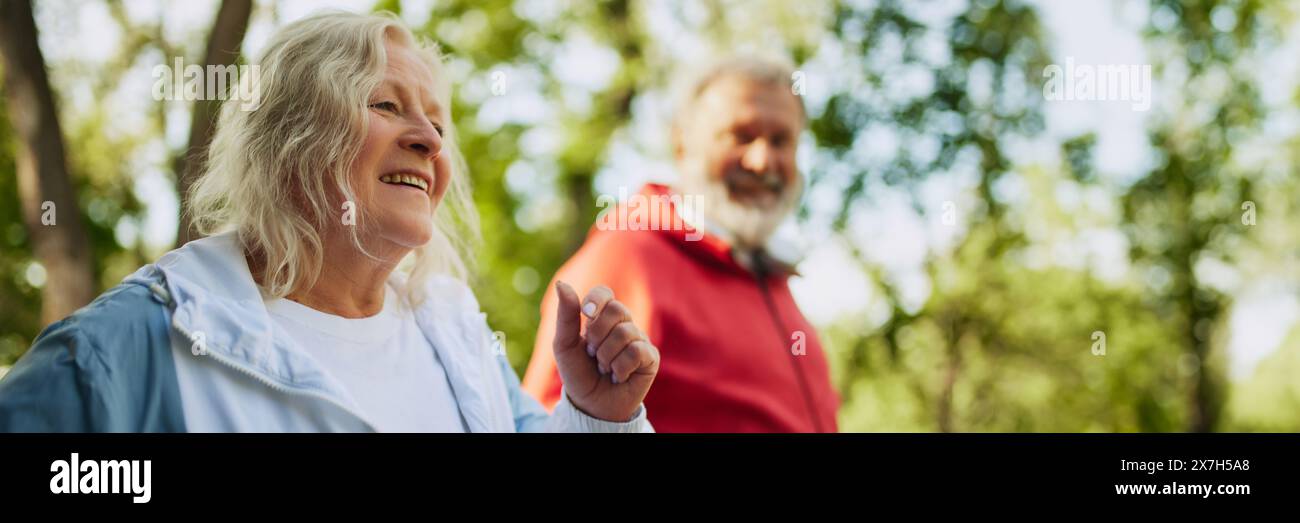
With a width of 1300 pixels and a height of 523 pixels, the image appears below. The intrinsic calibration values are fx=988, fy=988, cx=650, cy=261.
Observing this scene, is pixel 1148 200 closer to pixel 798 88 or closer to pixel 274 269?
pixel 798 88

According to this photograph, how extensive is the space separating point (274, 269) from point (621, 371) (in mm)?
565

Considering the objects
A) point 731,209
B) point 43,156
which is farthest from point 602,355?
point 43,156

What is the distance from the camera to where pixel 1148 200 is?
8.54 m

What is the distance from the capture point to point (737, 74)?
8.64 ft

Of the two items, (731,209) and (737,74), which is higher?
(737,74)

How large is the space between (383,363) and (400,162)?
1.07ft

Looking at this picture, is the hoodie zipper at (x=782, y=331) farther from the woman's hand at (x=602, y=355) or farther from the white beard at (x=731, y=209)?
the woman's hand at (x=602, y=355)

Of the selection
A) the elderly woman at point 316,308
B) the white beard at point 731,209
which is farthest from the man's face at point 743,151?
the elderly woman at point 316,308

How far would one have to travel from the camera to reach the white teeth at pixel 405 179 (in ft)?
5.10

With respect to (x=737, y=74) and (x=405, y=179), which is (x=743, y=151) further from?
(x=405, y=179)

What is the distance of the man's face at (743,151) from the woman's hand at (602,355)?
1.03m

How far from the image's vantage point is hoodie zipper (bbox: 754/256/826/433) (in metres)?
2.53

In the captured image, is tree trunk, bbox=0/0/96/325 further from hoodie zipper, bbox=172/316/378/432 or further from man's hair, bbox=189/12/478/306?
hoodie zipper, bbox=172/316/378/432
